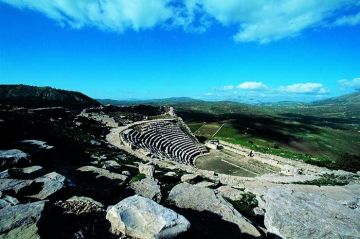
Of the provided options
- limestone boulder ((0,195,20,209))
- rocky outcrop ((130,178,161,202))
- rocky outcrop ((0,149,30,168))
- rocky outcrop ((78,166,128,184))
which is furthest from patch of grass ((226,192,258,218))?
rocky outcrop ((0,149,30,168))

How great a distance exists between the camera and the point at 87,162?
20.7 m

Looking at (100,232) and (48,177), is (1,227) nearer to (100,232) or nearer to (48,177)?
(100,232)

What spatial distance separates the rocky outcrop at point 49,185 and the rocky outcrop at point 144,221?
3005mm

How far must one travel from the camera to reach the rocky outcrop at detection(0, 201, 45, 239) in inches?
256

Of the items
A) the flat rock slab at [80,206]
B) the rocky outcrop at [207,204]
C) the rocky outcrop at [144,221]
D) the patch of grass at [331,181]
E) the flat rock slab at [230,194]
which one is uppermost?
the rocky outcrop at [144,221]

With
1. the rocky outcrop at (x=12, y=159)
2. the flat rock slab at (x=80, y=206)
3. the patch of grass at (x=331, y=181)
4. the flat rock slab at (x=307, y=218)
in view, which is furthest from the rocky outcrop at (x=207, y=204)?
the patch of grass at (x=331, y=181)

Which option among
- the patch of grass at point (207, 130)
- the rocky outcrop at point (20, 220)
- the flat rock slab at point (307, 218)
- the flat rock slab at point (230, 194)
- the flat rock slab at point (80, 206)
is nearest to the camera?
the rocky outcrop at point (20, 220)

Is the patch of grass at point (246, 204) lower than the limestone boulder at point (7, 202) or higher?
lower

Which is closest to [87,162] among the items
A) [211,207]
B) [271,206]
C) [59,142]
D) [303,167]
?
[59,142]

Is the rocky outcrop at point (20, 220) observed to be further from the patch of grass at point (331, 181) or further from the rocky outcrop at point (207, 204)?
the patch of grass at point (331, 181)

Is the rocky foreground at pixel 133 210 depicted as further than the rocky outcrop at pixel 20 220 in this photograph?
Yes

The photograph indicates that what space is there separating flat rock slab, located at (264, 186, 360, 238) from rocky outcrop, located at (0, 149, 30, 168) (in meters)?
11.3

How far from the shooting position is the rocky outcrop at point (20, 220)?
6.50 metres

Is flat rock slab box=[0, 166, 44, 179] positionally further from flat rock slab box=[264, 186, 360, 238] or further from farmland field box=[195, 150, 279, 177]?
farmland field box=[195, 150, 279, 177]
